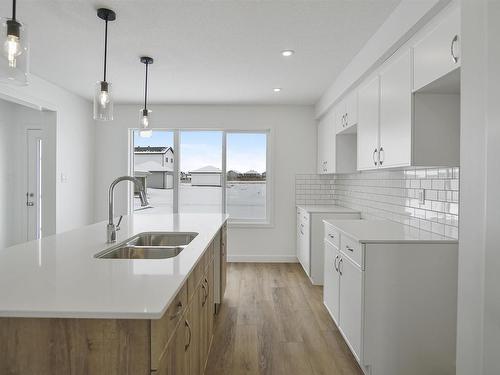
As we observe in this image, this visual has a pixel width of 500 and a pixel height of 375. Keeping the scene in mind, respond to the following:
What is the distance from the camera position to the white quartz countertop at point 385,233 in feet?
6.65

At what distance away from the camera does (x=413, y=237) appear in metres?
2.12

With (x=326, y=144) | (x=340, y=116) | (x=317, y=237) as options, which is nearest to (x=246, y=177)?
(x=326, y=144)

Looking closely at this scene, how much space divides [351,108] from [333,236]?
4.66ft

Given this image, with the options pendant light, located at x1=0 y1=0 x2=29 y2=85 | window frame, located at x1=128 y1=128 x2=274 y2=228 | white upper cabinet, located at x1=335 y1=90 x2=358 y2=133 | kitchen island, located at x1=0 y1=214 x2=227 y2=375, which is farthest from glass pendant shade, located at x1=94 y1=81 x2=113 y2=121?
window frame, located at x1=128 y1=128 x2=274 y2=228

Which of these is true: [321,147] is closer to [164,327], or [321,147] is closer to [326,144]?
[326,144]

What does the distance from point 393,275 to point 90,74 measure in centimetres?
367

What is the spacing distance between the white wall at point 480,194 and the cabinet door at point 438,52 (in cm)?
66

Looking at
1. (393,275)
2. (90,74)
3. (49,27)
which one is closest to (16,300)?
(393,275)

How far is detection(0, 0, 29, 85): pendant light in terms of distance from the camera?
1.42m

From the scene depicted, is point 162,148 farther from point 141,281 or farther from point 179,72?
point 141,281

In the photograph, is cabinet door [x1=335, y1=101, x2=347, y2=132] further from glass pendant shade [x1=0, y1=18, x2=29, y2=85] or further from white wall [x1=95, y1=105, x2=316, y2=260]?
glass pendant shade [x1=0, y1=18, x2=29, y2=85]

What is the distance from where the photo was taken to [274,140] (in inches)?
197

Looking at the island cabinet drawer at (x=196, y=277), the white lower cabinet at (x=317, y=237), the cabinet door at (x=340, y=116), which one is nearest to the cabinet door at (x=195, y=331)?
the island cabinet drawer at (x=196, y=277)

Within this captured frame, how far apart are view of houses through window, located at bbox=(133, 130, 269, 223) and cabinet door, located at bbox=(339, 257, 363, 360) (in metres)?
2.74
